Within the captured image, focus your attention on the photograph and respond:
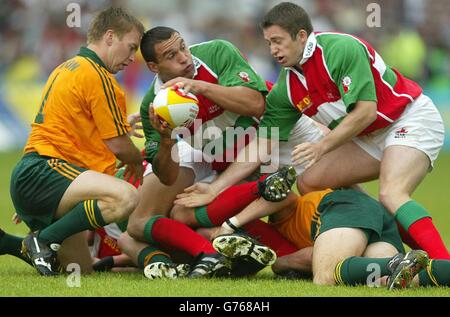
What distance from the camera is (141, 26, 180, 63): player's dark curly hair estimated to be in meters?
7.30

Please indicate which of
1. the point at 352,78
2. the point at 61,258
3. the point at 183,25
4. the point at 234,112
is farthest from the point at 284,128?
the point at 183,25

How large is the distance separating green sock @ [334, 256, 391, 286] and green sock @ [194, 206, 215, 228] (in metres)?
1.30

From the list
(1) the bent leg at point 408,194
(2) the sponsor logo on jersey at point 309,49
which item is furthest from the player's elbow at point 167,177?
(1) the bent leg at point 408,194

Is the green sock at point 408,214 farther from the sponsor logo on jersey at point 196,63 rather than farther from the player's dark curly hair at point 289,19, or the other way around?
the sponsor logo on jersey at point 196,63

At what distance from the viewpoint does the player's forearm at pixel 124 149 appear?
6973 millimetres

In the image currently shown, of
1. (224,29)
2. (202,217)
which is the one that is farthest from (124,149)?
(224,29)

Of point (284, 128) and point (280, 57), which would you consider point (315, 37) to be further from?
point (284, 128)

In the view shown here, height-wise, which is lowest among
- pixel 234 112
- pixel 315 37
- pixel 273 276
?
pixel 273 276

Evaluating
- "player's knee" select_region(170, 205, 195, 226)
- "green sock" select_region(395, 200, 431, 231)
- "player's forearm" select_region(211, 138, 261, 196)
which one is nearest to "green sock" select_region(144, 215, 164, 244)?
"player's knee" select_region(170, 205, 195, 226)

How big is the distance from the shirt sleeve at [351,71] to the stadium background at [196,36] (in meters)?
10.9

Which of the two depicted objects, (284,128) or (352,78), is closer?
(352,78)

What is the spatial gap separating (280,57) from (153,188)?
1396 mm

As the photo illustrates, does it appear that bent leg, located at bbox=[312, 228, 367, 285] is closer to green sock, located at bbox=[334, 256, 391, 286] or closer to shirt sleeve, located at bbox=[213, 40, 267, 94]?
green sock, located at bbox=[334, 256, 391, 286]

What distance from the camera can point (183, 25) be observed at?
19328 mm
